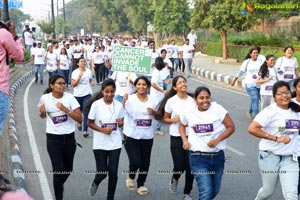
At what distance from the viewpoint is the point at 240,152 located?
8.77 meters

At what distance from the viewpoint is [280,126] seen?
5156mm

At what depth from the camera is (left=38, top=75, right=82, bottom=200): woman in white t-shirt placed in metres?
5.88

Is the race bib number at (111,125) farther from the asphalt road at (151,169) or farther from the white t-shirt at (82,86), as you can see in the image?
the white t-shirt at (82,86)

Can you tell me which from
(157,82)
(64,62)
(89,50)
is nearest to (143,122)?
(157,82)

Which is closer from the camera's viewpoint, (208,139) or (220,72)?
(208,139)

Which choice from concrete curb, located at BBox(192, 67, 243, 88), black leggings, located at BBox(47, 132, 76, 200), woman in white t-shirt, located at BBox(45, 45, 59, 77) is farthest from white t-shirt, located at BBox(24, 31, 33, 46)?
black leggings, located at BBox(47, 132, 76, 200)

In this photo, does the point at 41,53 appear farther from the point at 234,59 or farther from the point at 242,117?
the point at 234,59

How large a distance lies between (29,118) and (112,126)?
672 centimetres

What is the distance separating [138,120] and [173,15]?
34.0 meters

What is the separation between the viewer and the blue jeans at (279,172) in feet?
16.4

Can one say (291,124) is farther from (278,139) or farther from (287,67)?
(287,67)

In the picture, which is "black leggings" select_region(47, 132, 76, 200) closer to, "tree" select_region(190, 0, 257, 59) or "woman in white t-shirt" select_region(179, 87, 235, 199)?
"woman in white t-shirt" select_region(179, 87, 235, 199)

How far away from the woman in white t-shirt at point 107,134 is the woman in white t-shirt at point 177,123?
0.62 metres

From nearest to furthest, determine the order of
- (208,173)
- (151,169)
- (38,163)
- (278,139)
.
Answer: (278,139) < (208,173) < (151,169) < (38,163)
